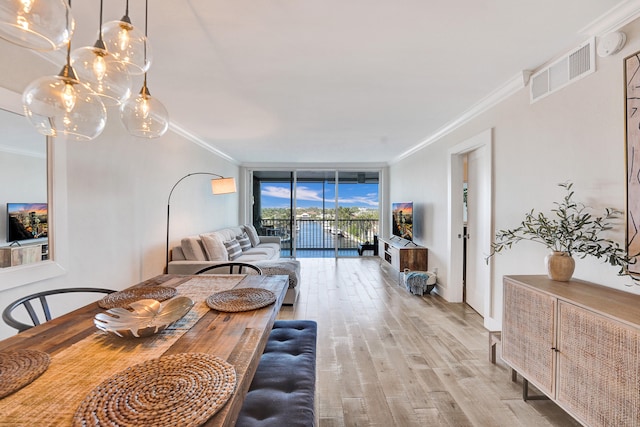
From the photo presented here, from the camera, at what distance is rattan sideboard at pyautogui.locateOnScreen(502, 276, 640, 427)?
126 cm

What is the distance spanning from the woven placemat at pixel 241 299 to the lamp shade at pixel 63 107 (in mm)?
1006

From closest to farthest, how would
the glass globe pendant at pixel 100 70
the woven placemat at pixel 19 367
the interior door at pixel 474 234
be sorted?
the woven placemat at pixel 19 367 < the glass globe pendant at pixel 100 70 < the interior door at pixel 474 234

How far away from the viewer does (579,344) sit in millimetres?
1473

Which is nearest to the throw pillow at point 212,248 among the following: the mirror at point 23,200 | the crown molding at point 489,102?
the mirror at point 23,200

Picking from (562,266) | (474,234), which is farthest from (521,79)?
(474,234)

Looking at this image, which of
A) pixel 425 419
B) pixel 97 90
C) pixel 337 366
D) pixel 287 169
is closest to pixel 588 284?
pixel 425 419

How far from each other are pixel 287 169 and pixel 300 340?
587cm

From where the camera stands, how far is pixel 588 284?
1.80 m

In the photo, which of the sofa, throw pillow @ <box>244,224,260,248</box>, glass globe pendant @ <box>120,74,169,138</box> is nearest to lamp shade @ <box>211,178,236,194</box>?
the sofa

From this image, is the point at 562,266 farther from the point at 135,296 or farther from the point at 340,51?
the point at 135,296

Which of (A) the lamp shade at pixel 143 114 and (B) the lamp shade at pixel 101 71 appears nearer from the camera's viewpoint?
(B) the lamp shade at pixel 101 71

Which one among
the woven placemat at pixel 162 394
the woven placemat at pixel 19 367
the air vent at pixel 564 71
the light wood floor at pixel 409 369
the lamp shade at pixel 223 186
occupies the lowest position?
the light wood floor at pixel 409 369

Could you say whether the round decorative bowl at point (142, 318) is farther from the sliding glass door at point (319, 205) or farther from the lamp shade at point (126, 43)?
the sliding glass door at point (319, 205)

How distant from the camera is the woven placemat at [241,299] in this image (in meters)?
1.40
